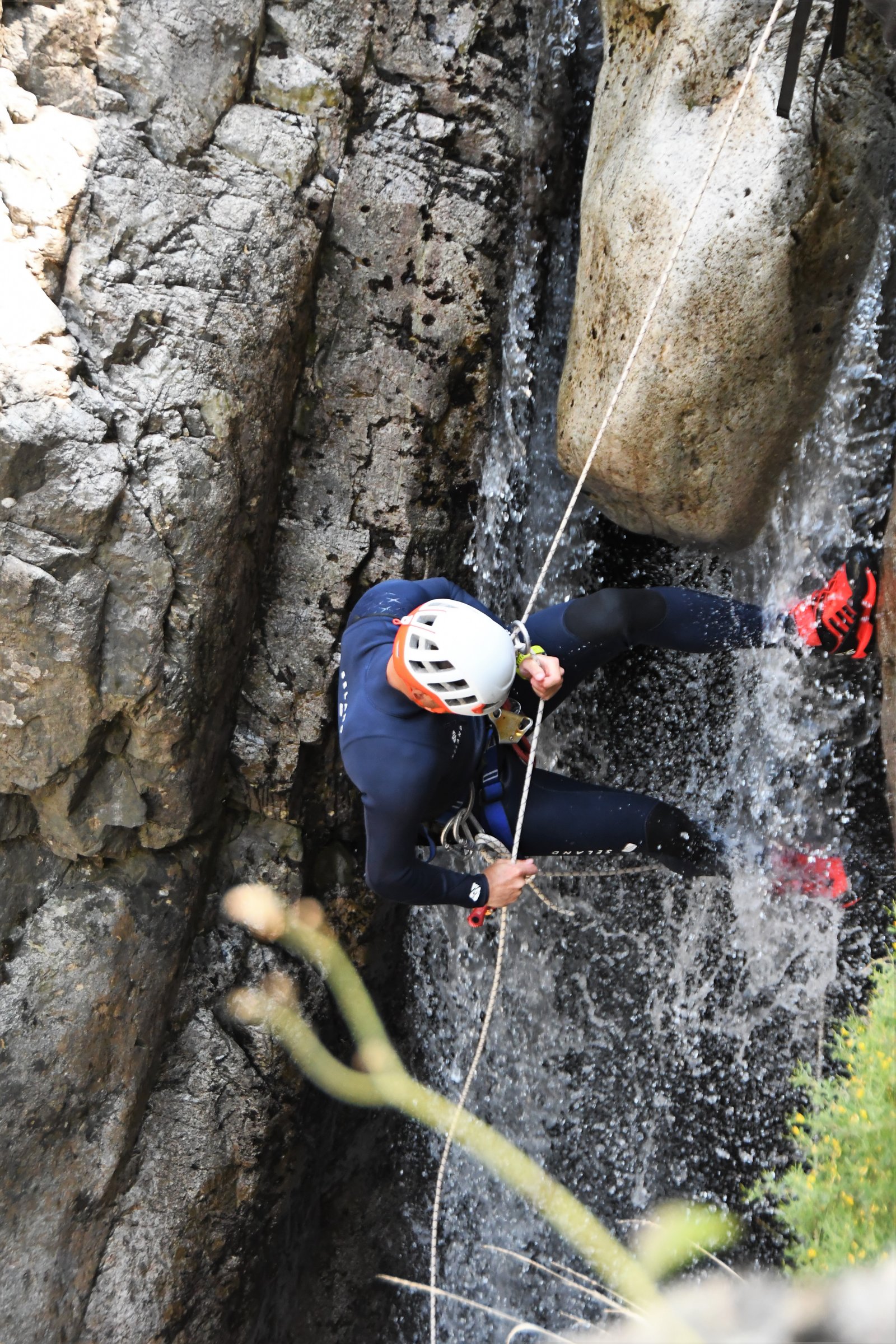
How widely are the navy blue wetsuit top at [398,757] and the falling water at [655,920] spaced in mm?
1144

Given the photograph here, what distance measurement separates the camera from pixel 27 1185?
3516 mm

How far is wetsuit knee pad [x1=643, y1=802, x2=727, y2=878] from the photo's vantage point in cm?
341

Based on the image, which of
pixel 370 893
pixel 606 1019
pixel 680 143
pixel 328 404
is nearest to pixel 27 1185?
pixel 370 893

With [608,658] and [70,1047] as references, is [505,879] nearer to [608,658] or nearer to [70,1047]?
[608,658]

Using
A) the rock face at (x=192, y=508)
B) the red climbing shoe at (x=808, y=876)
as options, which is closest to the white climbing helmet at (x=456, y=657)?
the rock face at (x=192, y=508)

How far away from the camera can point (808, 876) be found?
3.79 m

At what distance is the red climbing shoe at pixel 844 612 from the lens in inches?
125

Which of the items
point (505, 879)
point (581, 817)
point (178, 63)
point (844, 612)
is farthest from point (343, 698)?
point (178, 63)

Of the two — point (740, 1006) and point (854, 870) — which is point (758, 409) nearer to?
point (854, 870)

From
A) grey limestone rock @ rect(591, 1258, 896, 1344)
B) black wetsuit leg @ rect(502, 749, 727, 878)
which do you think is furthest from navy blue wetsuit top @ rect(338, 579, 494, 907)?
grey limestone rock @ rect(591, 1258, 896, 1344)

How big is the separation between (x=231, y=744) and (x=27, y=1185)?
1.75 m

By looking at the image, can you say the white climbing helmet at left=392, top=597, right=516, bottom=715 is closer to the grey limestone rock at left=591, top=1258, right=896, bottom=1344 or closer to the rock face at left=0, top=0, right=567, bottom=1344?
the rock face at left=0, top=0, right=567, bottom=1344

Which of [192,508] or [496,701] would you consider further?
[192,508]

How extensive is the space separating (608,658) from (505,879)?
0.83 meters
